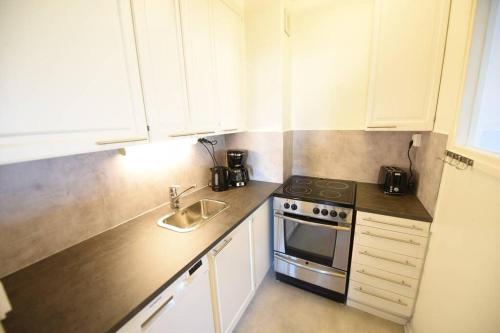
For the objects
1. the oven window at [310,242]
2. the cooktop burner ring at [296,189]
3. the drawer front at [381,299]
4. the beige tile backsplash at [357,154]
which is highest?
the beige tile backsplash at [357,154]

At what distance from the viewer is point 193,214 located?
65.5 inches

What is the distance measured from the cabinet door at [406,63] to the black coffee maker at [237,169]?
1.21m

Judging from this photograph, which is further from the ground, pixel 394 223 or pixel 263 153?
pixel 263 153

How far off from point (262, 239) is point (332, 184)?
898 mm

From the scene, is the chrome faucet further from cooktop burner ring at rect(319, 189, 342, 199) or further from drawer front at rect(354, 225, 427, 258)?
drawer front at rect(354, 225, 427, 258)

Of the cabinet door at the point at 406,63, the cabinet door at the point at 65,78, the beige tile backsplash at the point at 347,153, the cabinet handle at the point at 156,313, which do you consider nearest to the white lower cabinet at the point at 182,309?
the cabinet handle at the point at 156,313

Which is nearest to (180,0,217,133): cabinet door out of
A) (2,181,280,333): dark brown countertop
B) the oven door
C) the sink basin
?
the sink basin

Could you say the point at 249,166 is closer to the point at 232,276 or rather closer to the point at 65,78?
the point at 232,276

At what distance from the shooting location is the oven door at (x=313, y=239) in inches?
62.7

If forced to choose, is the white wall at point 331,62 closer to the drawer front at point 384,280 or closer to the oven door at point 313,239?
the oven door at point 313,239

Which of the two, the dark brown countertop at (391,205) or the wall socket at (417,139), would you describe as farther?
the wall socket at (417,139)

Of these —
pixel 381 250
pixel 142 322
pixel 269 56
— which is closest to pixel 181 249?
pixel 142 322

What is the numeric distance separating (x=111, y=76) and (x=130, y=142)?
318 mm

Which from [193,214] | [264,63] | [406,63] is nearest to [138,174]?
[193,214]
